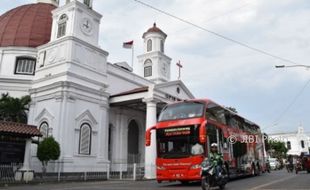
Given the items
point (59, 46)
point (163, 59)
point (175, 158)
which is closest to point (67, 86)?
point (59, 46)

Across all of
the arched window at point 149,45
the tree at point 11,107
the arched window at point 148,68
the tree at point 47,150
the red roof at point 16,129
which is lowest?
the tree at point 47,150

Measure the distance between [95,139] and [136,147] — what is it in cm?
689

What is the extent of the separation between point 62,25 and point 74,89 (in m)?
6.37

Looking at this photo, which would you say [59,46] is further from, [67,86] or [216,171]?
[216,171]

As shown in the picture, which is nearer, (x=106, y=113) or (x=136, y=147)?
(x=106, y=113)

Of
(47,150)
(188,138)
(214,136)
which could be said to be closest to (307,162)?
(214,136)

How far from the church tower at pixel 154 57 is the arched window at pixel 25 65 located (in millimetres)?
13268

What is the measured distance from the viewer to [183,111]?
14.4 meters

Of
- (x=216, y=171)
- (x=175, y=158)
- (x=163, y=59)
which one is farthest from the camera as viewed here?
(x=163, y=59)

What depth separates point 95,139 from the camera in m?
26.7

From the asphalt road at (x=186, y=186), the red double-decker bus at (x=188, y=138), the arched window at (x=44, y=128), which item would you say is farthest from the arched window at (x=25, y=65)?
the red double-decker bus at (x=188, y=138)

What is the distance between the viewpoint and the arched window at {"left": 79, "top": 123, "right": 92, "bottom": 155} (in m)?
25.4

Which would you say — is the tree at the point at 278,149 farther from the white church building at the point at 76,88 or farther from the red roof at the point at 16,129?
the red roof at the point at 16,129

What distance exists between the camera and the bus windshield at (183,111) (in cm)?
1399
